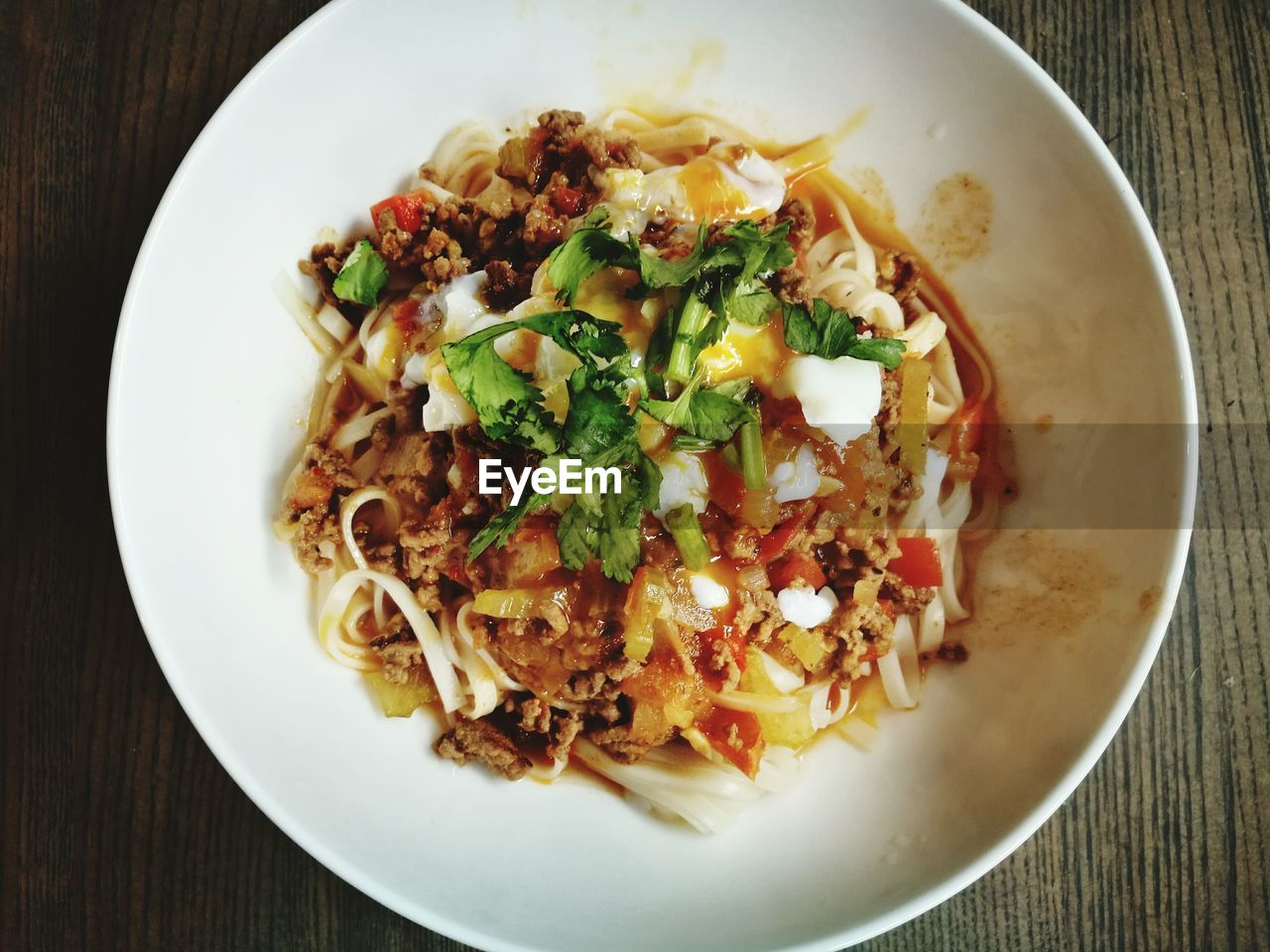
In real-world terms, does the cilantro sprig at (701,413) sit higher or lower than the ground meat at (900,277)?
lower

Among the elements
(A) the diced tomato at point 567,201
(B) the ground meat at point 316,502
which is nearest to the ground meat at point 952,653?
(A) the diced tomato at point 567,201

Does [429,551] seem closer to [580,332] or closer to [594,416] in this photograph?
[594,416]

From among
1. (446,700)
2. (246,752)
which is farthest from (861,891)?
(246,752)

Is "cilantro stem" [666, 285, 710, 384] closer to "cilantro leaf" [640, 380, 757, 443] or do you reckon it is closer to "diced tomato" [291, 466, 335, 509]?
"cilantro leaf" [640, 380, 757, 443]

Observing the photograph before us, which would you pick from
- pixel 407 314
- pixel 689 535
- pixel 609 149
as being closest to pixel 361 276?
pixel 407 314

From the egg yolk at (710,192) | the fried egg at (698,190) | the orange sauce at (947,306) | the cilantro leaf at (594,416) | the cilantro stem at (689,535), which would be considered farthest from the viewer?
the orange sauce at (947,306)

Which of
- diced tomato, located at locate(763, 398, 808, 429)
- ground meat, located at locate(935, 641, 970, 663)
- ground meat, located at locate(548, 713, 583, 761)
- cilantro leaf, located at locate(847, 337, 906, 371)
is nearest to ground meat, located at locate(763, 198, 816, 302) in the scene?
cilantro leaf, located at locate(847, 337, 906, 371)

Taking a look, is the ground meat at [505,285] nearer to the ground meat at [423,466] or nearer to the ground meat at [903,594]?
the ground meat at [423,466]
